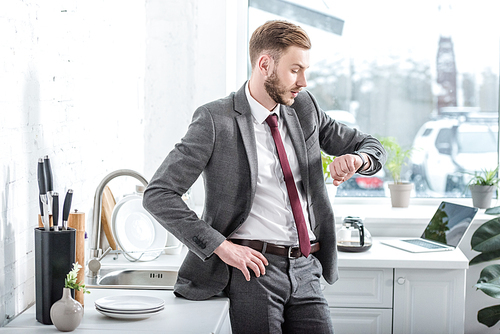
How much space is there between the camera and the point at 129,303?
157 cm

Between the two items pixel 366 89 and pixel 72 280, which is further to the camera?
pixel 366 89

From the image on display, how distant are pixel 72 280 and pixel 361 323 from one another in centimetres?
145

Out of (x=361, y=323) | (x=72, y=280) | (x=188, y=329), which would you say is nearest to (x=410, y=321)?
(x=361, y=323)

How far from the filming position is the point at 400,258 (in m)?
2.40

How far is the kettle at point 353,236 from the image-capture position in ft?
8.26

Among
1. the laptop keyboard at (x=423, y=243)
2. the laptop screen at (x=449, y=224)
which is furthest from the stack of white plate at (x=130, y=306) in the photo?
the laptop screen at (x=449, y=224)

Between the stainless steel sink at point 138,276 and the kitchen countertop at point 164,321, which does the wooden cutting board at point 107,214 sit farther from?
the kitchen countertop at point 164,321

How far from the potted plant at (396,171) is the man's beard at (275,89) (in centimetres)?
161

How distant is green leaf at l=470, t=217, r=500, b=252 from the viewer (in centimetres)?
264

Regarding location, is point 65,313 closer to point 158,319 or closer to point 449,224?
point 158,319

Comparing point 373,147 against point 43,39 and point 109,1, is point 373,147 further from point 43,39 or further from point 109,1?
point 109,1

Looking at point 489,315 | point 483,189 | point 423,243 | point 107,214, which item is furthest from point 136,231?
point 483,189

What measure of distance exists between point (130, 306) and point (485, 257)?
1891mm

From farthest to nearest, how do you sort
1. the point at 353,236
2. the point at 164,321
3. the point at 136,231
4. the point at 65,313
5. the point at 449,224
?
the point at 449,224
the point at 353,236
the point at 136,231
the point at 164,321
the point at 65,313
